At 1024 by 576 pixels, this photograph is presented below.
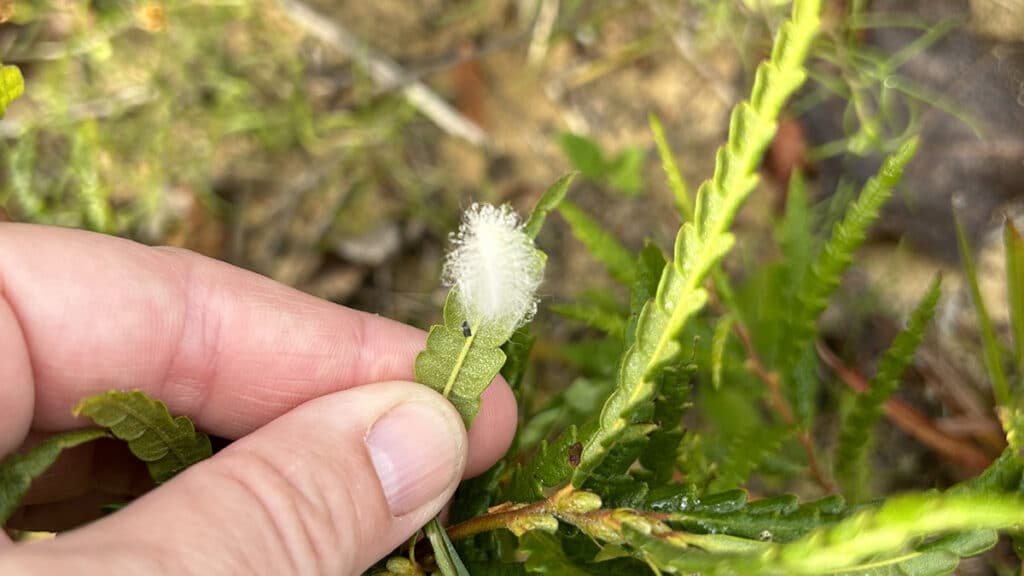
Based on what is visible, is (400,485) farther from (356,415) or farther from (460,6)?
(460,6)

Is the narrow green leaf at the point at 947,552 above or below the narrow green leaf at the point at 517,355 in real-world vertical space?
above

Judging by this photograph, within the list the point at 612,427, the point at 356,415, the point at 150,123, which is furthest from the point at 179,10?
the point at 612,427

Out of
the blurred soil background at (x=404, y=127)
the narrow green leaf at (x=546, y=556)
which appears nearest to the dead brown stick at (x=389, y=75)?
the blurred soil background at (x=404, y=127)

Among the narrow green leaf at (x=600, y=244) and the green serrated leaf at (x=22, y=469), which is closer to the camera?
the green serrated leaf at (x=22, y=469)

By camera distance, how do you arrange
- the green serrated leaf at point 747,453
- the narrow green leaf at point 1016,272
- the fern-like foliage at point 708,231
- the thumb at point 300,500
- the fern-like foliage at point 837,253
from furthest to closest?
1. the green serrated leaf at point 747,453
2. the narrow green leaf at point 1016,272
3. the fern-like foliage at point 837,253
4. the thumb at point 300,500
5. the fern-like foliage at point 708,231

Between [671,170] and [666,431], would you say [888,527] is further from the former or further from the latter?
[671,170]

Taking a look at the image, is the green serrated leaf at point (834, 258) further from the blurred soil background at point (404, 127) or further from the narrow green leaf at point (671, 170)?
the blurred soil background at point (404, 127)
